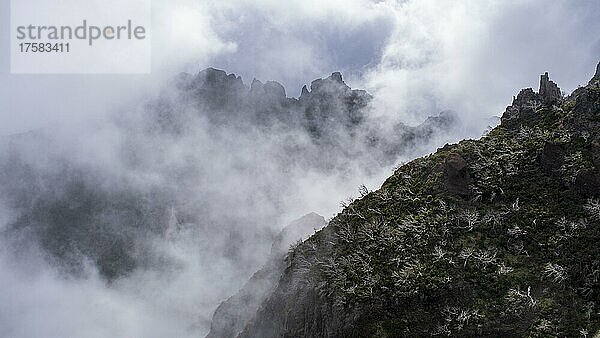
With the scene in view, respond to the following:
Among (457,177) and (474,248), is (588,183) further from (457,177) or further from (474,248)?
(457,177)

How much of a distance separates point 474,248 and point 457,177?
29.4 feet

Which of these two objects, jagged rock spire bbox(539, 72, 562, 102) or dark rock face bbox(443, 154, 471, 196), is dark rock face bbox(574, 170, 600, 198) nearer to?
dark rock face bbox(443, 154, 471, 196)

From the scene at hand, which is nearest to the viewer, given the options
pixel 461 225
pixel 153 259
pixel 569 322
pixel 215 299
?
pixel 569 322

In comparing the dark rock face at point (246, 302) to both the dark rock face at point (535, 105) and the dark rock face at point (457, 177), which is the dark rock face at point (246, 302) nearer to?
the dark rock face at point (457, 177)

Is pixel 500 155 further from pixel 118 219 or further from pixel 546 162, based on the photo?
pixel 118 219

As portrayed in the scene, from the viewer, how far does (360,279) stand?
51250 mm

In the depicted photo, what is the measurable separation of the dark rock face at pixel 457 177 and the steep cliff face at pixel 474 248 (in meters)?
0.11

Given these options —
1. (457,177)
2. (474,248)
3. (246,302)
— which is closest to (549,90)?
(457,177)

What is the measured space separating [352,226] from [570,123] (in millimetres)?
24363

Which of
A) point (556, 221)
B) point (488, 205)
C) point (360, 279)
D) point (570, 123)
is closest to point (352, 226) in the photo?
point (360, 279)

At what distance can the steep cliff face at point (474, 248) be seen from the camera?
146 ft

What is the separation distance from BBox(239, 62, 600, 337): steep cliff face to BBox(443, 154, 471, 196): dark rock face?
106 millimetres

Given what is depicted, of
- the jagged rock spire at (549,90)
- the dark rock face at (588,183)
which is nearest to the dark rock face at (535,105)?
the jagged rock spire at (549,90)

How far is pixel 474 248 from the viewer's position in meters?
50.8
